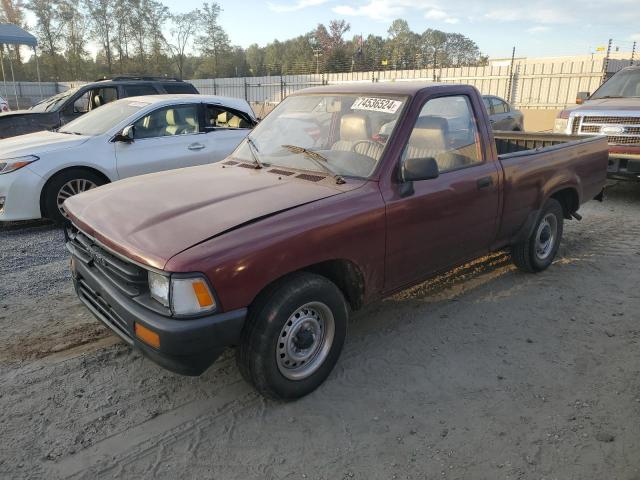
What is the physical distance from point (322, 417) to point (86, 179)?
16.4 ft

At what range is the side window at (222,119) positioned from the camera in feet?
24.7

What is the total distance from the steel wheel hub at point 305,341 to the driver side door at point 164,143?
4.53 metres

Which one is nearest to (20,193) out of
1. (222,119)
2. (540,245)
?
(222,119)

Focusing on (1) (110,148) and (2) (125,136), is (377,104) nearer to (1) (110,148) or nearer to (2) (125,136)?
(2) (125,136)

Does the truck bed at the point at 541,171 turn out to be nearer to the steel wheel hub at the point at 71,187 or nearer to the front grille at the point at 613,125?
the front grille at the point at 613,125

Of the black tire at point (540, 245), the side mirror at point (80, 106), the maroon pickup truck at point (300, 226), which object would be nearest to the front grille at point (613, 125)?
the black tire at point (540, 245)

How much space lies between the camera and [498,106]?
1294 centimetres

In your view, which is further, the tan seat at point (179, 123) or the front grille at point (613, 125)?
the front grille at point (613, 125)

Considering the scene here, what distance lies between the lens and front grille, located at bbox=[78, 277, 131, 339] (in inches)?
108

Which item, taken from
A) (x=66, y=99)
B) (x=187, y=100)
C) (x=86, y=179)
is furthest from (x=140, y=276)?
(x=66, y=99)

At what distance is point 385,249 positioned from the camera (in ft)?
10.6

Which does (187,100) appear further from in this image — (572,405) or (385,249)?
(572,405)

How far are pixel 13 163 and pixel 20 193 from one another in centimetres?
39

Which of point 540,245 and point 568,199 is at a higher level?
point 568,199
